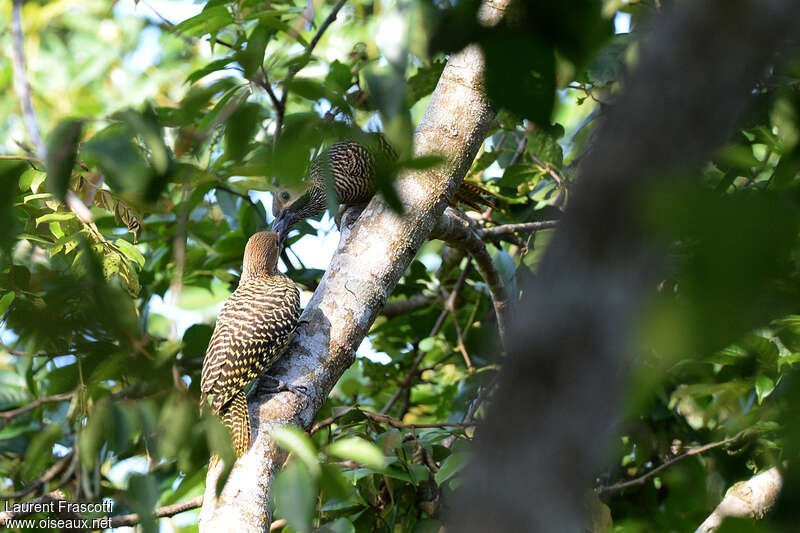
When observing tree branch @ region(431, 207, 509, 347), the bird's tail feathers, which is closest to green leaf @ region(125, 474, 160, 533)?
the bird's tail feathers

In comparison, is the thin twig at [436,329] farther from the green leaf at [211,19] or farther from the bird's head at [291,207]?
the green leaf at [211,19]

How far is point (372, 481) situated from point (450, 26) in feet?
7.91

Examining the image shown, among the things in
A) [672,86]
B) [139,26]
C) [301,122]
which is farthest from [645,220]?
[139,26]

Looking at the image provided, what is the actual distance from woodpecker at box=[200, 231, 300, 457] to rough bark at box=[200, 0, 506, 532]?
11 centimetres

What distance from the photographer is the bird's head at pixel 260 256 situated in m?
3.99

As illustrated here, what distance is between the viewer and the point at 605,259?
500 millimetres

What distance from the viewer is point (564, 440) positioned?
0.51 meters

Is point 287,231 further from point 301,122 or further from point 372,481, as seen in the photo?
point 301,122

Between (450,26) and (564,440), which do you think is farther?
(450,26)

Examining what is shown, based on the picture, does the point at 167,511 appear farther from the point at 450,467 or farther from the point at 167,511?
the point at 450,467

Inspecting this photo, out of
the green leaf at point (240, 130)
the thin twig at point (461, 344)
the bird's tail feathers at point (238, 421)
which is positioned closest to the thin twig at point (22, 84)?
the green leaf at point (240, 130)

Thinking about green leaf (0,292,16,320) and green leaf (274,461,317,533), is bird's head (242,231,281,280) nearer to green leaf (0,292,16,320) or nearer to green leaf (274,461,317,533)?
green leaf (0,292,16,320)

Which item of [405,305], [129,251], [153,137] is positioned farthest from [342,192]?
[153,137]

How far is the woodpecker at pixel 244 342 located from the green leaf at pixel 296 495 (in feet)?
4.59
